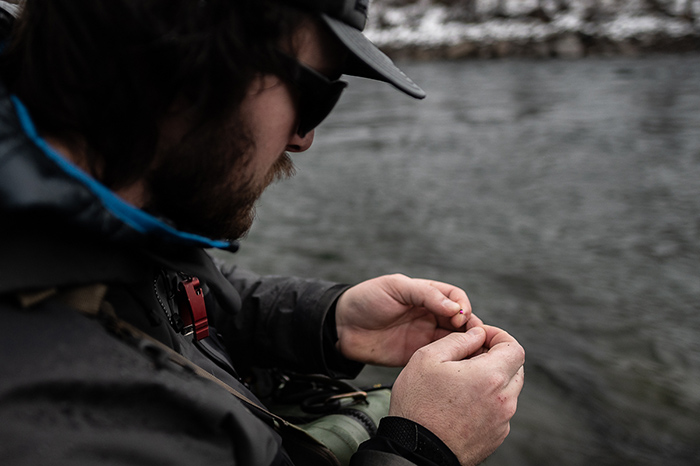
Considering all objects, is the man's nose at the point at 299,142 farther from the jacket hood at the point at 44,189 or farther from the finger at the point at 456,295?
the finger at the point at 456,295

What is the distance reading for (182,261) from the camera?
1308 millimetres

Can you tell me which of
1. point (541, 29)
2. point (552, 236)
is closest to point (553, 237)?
point (552, 236)

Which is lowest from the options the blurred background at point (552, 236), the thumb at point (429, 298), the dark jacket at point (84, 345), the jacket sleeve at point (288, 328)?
the blurred background at point (552, 236)

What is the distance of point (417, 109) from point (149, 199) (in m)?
13.6

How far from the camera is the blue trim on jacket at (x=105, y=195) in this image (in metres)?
1.01

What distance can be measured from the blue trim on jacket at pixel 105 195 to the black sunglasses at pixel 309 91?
0.45 meters

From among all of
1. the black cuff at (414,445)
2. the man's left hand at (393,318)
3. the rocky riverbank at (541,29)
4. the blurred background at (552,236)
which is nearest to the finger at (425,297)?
the man's left hand at (393,318)

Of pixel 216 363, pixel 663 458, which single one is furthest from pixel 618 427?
pixel 216 363

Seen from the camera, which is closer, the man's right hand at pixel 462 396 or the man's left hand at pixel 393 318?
the man's right hand at pixel 462 396

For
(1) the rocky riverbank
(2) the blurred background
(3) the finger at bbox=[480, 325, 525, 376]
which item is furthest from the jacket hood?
(1) the rocky riverbank

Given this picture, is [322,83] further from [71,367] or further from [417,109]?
[417,109]

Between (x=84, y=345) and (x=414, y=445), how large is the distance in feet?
2.72

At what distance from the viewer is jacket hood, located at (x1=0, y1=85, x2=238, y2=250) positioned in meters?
0.95

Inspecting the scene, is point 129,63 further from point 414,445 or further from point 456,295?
point 456,295
